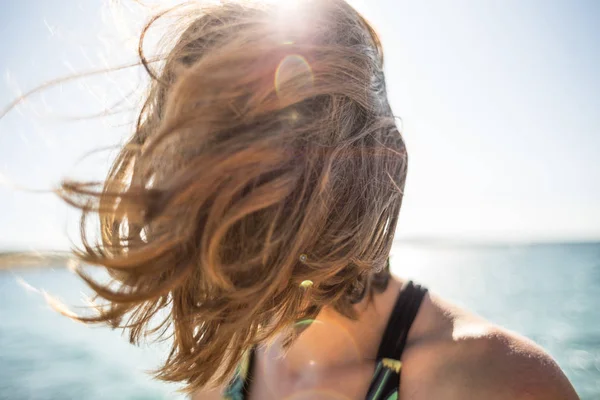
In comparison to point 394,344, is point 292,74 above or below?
above

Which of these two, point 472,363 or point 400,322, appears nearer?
point 472,363

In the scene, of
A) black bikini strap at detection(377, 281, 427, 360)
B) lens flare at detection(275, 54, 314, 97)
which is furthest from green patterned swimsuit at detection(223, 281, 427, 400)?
lens flare at detection(275, 54, 314, 97)

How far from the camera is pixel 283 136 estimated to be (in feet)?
2.91

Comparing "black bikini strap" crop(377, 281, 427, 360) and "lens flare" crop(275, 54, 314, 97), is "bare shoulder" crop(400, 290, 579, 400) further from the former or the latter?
"lens flare" crop(275, 54, 314, 97)

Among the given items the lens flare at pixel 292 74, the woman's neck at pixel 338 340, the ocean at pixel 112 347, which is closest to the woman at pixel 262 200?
the lens flare at pixel 292 74

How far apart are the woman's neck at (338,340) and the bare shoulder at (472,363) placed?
149mm

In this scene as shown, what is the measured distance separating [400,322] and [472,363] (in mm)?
316

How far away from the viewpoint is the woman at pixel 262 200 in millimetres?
856

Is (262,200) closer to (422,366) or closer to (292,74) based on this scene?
(292,74)

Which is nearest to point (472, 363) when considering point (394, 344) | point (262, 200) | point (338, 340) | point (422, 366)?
point (422, 366)

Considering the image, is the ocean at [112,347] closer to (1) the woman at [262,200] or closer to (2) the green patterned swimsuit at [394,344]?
(2) the green patterned swimsuit at [394,344]

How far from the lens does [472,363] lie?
1.24 m

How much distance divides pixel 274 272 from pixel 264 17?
64 centimetres

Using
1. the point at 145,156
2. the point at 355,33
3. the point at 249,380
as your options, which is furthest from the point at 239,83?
the point at 249,380
